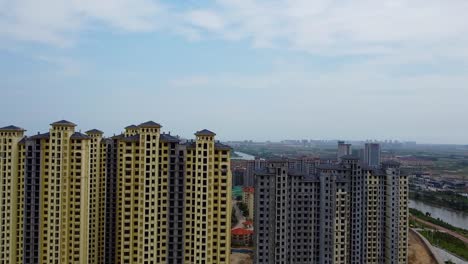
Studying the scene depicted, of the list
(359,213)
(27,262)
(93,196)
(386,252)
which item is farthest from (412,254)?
(27,262)

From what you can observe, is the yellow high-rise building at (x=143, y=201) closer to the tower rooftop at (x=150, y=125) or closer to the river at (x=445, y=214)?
the tower rooftop at (x=150, y=125)

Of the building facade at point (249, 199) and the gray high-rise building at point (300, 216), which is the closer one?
the gray high-rise building at point (300, 216)

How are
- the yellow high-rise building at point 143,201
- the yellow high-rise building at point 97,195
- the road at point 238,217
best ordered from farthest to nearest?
1. the road at point 238,217
2. the yellow high-rise building at point 97,195
3. the yellow high-rise building at point 143,201

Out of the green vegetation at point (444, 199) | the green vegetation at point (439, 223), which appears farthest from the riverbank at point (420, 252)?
the green vegetation at point (444, 199)

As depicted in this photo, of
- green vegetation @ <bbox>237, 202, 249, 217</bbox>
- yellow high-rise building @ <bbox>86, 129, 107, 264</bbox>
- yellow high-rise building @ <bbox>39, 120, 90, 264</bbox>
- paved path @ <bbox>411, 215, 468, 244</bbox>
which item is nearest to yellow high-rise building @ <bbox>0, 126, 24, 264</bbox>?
yellow high-rise building @ <bbox>39, 120, 90, 264</bbox>

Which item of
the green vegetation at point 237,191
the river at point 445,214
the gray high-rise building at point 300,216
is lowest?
the river at point 445,214

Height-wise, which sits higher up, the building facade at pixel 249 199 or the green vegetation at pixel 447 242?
the building facade at pixel 249 199

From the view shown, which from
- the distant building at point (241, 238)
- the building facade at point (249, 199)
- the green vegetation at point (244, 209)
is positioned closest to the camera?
the distant building at point (241, 238)

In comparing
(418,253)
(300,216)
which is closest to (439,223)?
(418,253)
